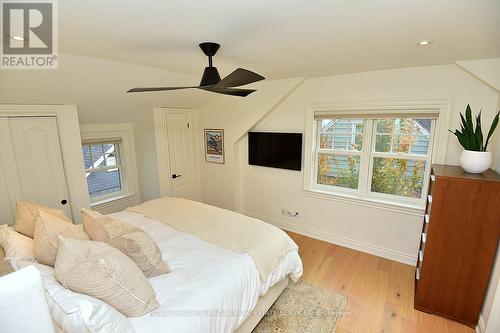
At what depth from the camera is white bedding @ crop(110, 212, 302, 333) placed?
53.6 inches

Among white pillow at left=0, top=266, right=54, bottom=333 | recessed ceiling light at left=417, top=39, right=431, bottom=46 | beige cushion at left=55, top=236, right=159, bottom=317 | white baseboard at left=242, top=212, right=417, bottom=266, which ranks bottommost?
white baseboard at left=242, top=212, right=417, bottom=266

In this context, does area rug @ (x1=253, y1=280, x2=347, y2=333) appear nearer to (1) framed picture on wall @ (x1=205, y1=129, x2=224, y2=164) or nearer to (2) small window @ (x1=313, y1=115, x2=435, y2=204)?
(2) small window @ (x1=313, y1=115, x2=435, y2=204)

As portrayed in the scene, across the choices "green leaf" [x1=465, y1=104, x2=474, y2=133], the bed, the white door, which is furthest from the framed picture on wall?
"green leaf" [x1=465, y1=104, x2=474, y2=133]

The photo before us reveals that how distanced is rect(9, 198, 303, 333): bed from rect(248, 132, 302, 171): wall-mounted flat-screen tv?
158 cm

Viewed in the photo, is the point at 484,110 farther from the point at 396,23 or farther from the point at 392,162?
the point at 396,23

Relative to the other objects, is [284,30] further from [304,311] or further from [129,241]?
[304,311]

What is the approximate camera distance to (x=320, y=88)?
3.18m

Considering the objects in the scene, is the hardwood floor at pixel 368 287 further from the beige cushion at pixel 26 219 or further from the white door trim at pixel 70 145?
the white door trim at pixel 70 145

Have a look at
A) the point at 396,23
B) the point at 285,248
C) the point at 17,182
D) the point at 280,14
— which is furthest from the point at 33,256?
the point at 396,23

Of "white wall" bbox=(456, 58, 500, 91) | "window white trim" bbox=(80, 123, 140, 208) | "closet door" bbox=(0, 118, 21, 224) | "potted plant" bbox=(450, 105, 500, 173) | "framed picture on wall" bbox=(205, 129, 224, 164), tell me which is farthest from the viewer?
"framed picture on wall" bbox=(205, 129, 224, 164)

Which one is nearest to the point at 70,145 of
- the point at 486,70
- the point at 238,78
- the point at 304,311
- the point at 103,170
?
the point at 103,170

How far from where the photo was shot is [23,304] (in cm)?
75

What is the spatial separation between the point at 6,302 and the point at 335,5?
5.88ft

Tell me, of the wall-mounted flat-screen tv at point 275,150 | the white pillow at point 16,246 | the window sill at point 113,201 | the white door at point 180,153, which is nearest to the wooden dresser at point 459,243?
the wall-mounted flat-screen tv at point 275,150
